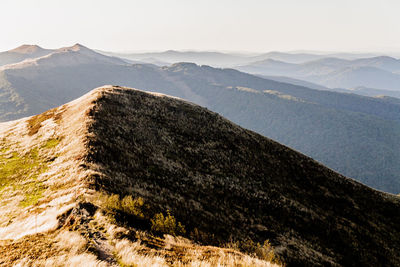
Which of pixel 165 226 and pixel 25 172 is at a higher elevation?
pixel 165 226

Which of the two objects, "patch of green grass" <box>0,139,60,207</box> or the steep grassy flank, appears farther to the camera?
the steep grassy flank

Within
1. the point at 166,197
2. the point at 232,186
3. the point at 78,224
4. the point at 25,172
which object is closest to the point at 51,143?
the point at 25,172

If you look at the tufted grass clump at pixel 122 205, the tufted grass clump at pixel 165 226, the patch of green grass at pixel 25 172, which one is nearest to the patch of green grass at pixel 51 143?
the patch of green grass at pixel 25 172

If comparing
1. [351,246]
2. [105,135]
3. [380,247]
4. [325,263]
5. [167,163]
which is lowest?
[380,247]

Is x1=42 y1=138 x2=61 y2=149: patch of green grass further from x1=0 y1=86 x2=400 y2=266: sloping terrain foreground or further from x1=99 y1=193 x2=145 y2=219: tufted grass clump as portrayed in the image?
x1=99 y1=193 x2=145 y2=219: tufted grass clump

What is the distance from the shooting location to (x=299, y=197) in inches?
1118

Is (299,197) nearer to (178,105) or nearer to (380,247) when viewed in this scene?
(380,247)

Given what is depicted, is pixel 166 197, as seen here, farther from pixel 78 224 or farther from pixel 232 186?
pixel 232 186

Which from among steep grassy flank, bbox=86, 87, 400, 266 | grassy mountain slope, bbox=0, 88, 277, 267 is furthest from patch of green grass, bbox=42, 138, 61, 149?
steep grassy flank, bbox=86, 87, 400, 266

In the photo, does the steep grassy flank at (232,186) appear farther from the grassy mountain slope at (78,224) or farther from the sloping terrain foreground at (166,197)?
the grassy mountain slope at (78,224)

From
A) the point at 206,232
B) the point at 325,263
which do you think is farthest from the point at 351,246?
the point at 206,232

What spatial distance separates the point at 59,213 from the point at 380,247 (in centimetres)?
2736

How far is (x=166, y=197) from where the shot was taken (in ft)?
54.1

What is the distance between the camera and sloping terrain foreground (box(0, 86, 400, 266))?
9.48m
